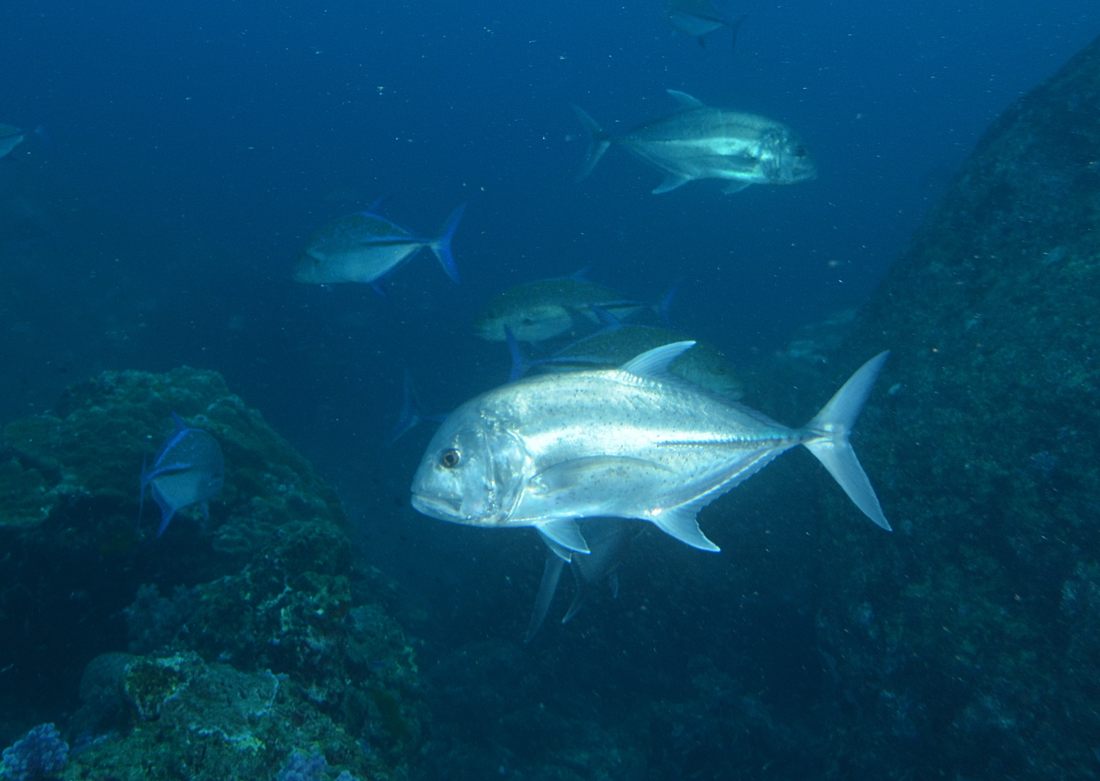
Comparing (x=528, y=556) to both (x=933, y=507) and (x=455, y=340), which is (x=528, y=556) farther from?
(x=455, y=340)

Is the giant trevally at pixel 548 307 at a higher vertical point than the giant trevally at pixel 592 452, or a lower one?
lower

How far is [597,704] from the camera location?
20.9ft

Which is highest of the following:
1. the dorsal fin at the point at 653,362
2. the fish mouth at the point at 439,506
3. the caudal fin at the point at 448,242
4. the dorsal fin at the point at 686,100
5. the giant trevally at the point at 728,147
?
the dorsal fin at the point at 686,100

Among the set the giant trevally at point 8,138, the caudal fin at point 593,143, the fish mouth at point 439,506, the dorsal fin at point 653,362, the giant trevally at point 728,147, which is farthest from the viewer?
the giant trevally at point 8,138

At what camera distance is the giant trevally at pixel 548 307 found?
521cm

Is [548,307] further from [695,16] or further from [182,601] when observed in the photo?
[695,16]

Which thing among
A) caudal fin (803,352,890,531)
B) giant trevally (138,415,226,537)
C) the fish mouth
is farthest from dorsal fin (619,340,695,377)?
giant trevally (138,415,226,537)

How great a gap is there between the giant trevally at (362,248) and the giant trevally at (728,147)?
7.51 ft

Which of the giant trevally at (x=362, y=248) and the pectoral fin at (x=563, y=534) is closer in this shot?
the pectoral fin at (x=563, y=534)

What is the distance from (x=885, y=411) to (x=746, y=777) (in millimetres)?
3564

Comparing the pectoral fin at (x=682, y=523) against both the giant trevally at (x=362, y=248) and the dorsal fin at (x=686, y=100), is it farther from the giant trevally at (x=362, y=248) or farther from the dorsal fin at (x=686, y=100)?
the dorsal fin at (x=686, y=100)

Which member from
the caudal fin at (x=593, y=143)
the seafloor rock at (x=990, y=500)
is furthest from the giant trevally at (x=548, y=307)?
the seafloor rock at (x=990, y=500)

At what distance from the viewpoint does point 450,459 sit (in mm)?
2283

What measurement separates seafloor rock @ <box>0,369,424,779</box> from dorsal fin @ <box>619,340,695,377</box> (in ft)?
6.52
